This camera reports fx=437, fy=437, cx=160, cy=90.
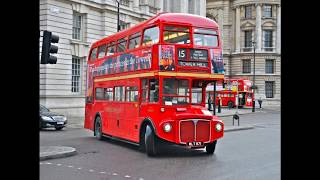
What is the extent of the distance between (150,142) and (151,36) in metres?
3.43

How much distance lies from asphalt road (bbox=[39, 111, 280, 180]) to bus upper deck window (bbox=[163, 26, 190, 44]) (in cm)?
366

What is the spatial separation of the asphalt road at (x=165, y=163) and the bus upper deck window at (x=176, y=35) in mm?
3659

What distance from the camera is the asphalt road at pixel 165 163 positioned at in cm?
1007

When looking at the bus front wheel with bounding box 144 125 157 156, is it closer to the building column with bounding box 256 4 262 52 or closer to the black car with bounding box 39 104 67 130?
the black car with bounding box 39 104 67 130

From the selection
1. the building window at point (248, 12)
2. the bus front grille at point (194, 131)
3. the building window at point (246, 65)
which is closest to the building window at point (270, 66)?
the building window at point (246, 65)

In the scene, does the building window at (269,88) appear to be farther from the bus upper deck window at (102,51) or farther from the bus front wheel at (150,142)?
the bus front wheel at (150,142)

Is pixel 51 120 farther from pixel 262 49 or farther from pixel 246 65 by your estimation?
pixel 262 49

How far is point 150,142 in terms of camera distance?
13.5 m

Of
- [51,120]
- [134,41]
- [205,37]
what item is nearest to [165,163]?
[205,37]

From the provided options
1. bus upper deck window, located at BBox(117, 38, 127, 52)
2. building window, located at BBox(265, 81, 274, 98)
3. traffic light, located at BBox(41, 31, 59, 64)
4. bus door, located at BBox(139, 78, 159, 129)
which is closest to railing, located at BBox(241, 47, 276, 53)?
building window, located at BBox(265, 81, 274, 98)
